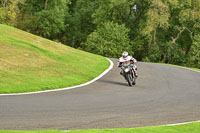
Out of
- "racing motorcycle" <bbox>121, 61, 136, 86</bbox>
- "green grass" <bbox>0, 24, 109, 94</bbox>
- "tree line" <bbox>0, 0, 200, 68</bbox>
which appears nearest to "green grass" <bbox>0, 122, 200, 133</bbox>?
"green grass" <bbox>0, 24, 109, 94</bbox>

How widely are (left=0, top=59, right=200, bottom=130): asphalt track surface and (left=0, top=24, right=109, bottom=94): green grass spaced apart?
1.50m

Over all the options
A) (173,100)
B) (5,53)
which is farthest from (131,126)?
(5,53)

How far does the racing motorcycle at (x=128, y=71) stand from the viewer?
16594 mm

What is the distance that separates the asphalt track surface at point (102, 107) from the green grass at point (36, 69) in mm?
1498

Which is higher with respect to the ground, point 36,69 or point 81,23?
point 81,23

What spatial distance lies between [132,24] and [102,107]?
48.8 metres

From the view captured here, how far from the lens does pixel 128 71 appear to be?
16578 millimetres

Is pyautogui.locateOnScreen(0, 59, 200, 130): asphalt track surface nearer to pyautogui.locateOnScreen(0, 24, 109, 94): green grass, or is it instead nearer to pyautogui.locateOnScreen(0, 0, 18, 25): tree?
pyautogui.locateOnScreen(0, 24, 109, 94): green grass

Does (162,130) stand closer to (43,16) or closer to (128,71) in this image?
(128,71)

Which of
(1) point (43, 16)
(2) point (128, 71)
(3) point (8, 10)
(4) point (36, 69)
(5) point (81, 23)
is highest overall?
(3) point (8, 10)

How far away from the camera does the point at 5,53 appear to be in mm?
21359

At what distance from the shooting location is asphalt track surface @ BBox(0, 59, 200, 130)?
8430 mm

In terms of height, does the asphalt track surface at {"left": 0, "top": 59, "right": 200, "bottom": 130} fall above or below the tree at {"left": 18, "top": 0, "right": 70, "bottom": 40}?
below

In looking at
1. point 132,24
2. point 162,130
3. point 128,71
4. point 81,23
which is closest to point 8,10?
point 81,23
